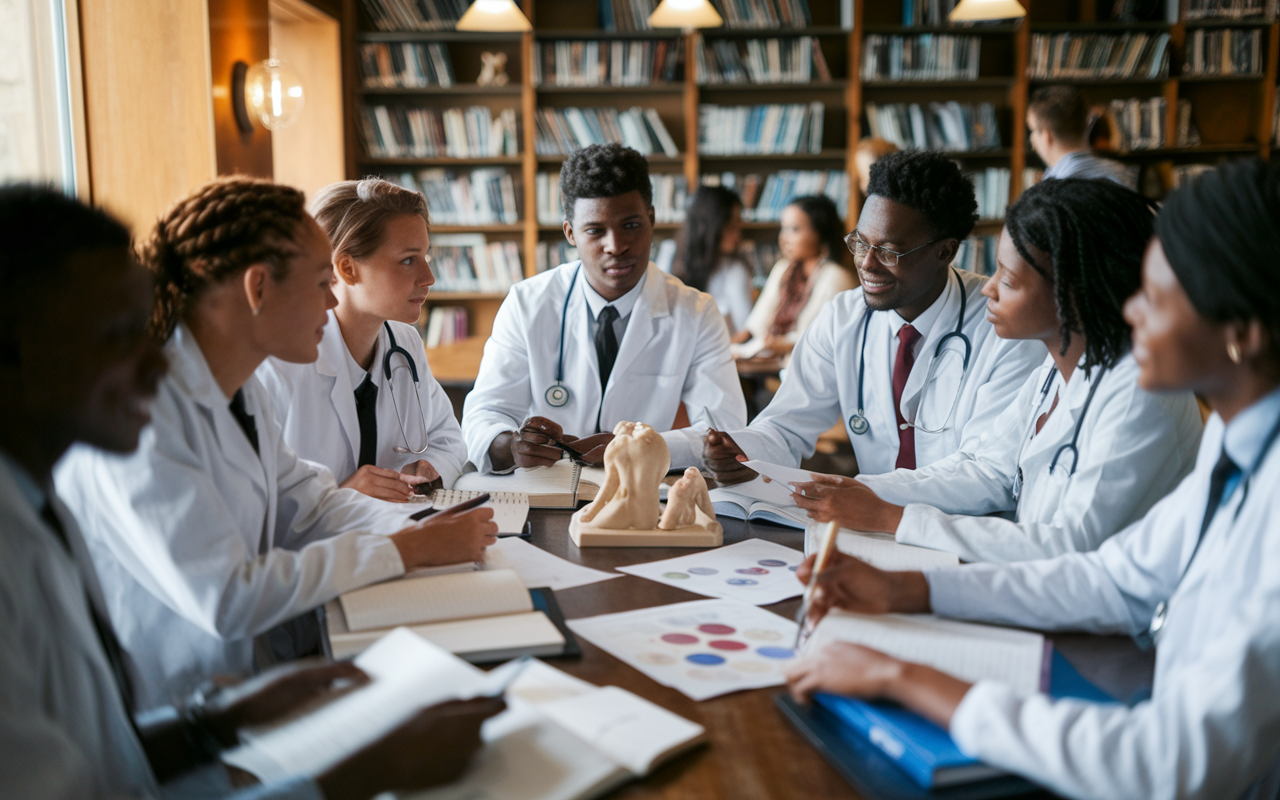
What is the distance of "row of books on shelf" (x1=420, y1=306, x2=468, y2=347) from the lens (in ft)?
19.9

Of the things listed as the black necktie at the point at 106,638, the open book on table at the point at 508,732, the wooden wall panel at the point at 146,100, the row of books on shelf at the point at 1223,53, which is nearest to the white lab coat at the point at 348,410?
the black necktie at the point at 106,638

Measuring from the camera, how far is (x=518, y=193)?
235 inches

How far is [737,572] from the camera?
149 cm

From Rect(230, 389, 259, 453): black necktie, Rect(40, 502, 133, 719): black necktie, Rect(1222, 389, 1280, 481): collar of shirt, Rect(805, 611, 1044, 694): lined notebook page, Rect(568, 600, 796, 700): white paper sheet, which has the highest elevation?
Rect(1222, 389, 1280, 481): collar of shirt

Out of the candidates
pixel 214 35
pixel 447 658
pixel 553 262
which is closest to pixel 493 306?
pixel 553 262

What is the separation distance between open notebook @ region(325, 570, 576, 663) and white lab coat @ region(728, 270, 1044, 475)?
1.09 meters

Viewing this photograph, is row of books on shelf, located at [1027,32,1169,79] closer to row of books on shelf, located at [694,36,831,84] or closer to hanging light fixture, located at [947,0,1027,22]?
hanging light fixture, located at [947,0,1027,22]

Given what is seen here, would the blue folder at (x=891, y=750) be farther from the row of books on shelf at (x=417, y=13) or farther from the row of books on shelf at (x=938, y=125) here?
the row of books on shelf at (x=417, y=13)

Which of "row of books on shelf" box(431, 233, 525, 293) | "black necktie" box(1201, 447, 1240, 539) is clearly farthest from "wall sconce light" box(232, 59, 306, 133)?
"black necktie" box(1201, 447, 1240, 539)

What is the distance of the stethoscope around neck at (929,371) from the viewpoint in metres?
2.32

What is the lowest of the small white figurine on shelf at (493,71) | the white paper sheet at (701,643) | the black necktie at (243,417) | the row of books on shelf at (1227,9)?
the white paper sheet at (701,643)

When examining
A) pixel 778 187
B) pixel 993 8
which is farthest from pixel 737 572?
pixel 778 187

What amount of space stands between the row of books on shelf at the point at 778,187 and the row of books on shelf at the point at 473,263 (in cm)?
132

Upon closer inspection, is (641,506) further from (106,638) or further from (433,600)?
(106,638)
